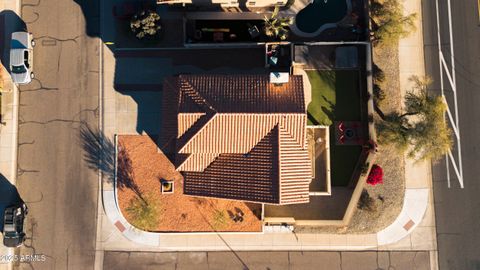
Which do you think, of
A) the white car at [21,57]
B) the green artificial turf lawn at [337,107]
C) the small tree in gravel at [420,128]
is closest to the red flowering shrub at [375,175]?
the green artificial turf lawn at [337,107]

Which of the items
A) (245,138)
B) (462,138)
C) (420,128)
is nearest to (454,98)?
(462,138)

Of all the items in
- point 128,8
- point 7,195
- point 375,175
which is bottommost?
point 7,195

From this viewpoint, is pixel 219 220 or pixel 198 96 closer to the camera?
pixel 198 96

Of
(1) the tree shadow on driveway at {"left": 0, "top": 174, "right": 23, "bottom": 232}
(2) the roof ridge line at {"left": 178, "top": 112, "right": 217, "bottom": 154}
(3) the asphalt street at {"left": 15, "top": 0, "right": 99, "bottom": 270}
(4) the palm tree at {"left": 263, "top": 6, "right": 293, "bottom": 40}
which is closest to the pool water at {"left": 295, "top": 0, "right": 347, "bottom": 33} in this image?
(4) the palm tree at {"left": 263, "top": 6, "right": 293, "bottom": 40}

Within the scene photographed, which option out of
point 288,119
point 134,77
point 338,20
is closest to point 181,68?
point 134,77

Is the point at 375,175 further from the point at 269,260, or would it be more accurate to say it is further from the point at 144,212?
the point at 144,212

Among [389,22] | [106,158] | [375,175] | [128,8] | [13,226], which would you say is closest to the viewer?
[389,22]
